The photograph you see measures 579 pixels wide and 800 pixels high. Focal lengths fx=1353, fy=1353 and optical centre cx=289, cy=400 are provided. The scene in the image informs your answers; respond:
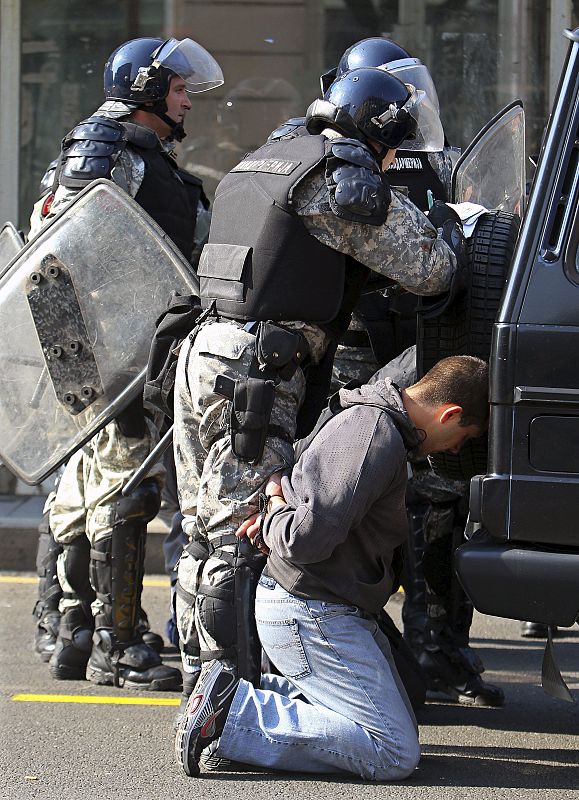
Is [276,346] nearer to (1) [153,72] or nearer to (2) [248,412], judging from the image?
(2) [248,412]

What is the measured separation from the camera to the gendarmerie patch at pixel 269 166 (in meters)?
3.71

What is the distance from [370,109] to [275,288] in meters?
0.58

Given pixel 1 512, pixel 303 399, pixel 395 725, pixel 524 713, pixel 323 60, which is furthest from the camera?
pixel 323 60

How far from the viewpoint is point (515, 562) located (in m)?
3.27

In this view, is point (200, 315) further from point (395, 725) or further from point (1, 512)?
point (1, 512)

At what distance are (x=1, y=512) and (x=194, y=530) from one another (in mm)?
3581

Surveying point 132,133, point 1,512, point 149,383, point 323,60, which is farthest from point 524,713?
point 323,60

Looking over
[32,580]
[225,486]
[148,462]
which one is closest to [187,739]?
[225,486]

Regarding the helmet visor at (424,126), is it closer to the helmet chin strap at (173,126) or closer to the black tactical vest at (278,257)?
the black tactical vest at (278,257)

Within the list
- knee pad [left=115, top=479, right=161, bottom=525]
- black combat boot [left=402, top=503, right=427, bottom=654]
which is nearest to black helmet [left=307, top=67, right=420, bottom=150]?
black combat boot [left=402, top=503, right=427, bottom=654]

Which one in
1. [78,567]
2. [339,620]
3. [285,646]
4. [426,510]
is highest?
[339,620]

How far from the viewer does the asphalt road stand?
3557 millimetres

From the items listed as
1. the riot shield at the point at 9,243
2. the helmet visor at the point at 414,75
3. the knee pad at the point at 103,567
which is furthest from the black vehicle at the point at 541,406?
the riot shield at the point at 9,243

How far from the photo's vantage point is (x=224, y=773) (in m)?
3.69
